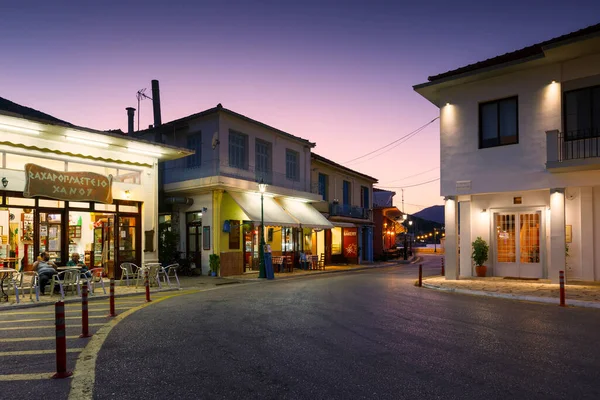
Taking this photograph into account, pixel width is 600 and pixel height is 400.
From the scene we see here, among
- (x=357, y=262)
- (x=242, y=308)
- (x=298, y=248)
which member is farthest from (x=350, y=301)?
(x=357, y=262)

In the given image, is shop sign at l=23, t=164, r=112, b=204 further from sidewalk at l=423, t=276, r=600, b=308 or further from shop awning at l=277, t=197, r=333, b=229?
sidewalk at l=423, t=276, r=600, b=308

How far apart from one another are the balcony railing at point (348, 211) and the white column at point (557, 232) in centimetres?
1778

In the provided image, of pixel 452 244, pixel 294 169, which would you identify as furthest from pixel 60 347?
pixel 294 169

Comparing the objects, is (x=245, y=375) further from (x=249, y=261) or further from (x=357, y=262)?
(x=357, y=262)

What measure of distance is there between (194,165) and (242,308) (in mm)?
14701

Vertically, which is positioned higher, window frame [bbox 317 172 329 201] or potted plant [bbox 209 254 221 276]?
window frame [bbox 317 172 329 201]

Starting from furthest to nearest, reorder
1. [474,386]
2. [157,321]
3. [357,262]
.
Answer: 1. [357,262]
2. [157,321]
3. [474,386]

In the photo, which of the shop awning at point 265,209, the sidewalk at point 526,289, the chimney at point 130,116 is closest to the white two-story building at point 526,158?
the sidewalk at point 526,289

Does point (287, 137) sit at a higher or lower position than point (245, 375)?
higher

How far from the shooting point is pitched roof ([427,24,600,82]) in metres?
14.4

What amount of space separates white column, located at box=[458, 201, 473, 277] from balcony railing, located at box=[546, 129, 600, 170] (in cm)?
407

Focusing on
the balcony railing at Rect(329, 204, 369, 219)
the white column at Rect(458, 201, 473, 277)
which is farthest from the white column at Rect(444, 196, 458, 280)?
the balcony railing at Rect(329, 204, 369, 219)

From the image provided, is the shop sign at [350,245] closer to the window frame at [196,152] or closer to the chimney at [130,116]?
the window frame at [196,152]

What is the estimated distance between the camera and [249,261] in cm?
2434
